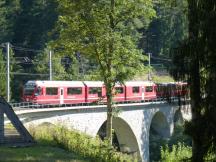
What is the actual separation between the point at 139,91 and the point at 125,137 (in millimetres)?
4599

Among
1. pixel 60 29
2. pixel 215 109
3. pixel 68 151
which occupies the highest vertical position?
pixel 60 29

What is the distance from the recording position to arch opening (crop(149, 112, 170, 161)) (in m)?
51.2

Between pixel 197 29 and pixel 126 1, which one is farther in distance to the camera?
pixel 126 1

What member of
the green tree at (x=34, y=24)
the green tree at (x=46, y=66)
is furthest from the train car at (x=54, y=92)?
the green tree at (x=34, y=24)

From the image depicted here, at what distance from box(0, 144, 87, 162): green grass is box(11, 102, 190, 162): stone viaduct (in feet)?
40.6

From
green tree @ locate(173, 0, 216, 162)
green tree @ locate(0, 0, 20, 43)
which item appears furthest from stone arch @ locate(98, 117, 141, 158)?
green tree @ locate(173, 0, 216, 162)

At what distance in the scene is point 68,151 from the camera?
13109 millimetres

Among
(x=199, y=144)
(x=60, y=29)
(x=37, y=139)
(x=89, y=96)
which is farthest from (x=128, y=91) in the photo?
(x=199, y=144)

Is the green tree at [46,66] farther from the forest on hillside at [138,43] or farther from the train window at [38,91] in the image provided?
the forest on hillside at [138,43]

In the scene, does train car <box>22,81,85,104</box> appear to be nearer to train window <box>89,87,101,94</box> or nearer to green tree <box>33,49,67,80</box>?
train window <box>89,87,101,94</box>

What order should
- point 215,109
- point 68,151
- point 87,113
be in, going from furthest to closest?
point 87,113 < point 68,151 < point 215,109

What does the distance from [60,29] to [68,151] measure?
710 centimetres

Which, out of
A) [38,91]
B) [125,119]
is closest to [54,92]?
[38,91]

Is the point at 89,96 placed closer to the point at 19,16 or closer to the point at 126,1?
the point at 126,1
